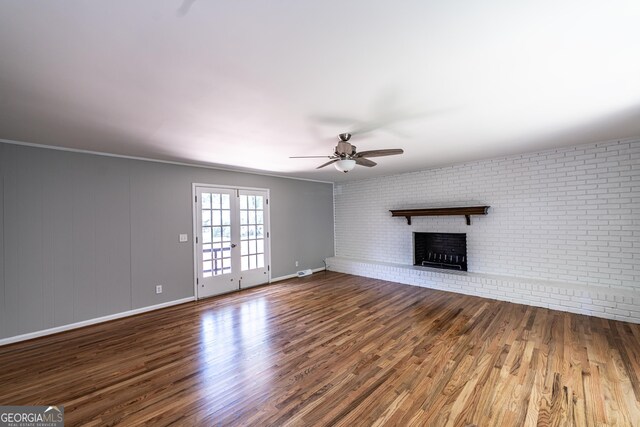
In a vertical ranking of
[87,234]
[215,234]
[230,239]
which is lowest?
[230,239]

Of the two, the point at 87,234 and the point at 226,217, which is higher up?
the point at 226,217

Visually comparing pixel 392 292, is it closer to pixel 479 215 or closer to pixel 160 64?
pixel 479 215

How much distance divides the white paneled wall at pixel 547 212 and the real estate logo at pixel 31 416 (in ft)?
18.5

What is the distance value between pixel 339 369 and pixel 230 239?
3.53 meters

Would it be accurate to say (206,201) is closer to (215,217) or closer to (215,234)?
(215,217)

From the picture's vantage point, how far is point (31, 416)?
1.99 m

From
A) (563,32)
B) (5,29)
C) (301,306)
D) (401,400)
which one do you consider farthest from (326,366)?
(5,29)

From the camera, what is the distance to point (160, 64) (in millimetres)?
1654

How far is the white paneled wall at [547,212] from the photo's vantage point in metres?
3.62

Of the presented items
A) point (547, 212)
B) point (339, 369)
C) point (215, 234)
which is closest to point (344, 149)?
point (339, 369)

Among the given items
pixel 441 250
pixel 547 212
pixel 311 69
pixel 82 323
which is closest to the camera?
pixel 311 69

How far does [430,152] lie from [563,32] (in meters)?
2.69

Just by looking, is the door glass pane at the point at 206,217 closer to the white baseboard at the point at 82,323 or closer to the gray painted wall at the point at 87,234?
the gray painted wall at the point at 87,234

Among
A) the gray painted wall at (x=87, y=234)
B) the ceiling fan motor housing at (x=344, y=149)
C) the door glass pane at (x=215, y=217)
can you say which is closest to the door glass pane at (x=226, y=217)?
the door glass pane at (x=215, y=217)
